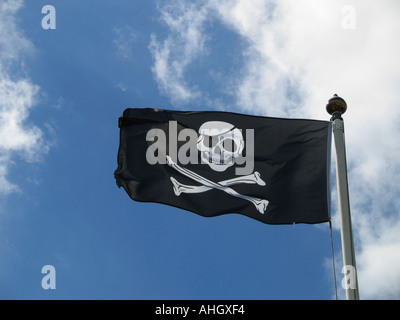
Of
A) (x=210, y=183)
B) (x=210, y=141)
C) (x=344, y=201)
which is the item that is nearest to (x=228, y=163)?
(x=210, y=183)

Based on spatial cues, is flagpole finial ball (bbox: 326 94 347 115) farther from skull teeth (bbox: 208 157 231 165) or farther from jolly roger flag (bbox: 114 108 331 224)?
skull teeth (bbox: 208 157 231 165)

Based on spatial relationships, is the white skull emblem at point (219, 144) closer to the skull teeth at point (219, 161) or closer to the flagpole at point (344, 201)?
the skull teeth at point (219, 161)

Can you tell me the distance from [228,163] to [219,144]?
469 millimetres

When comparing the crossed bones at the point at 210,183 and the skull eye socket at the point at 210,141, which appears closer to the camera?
the crossed bones at the point at 210,183

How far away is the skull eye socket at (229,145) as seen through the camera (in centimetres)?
1410

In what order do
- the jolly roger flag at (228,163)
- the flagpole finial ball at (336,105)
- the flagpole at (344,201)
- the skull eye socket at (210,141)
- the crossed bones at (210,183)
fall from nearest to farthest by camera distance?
→ the flagpole at (344,201)
the jolly roger flag at (228,163)
the flagpole finial ball at (336,105)
the crossed bones at (210,183)
the skull eye socket at (210,141)

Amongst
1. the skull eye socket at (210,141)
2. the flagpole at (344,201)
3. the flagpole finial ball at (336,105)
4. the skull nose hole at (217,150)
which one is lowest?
the flagpole at (344,201)

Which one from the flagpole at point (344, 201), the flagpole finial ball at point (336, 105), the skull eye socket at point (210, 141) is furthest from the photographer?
the skull eye socket at point (210, 141)

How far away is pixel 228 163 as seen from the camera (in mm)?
14031

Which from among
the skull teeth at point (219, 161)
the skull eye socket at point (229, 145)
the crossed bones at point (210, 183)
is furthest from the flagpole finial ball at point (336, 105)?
the skull teeth at point (219, 161)

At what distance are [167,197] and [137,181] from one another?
0.62 m

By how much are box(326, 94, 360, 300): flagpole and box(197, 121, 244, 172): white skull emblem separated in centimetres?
182
